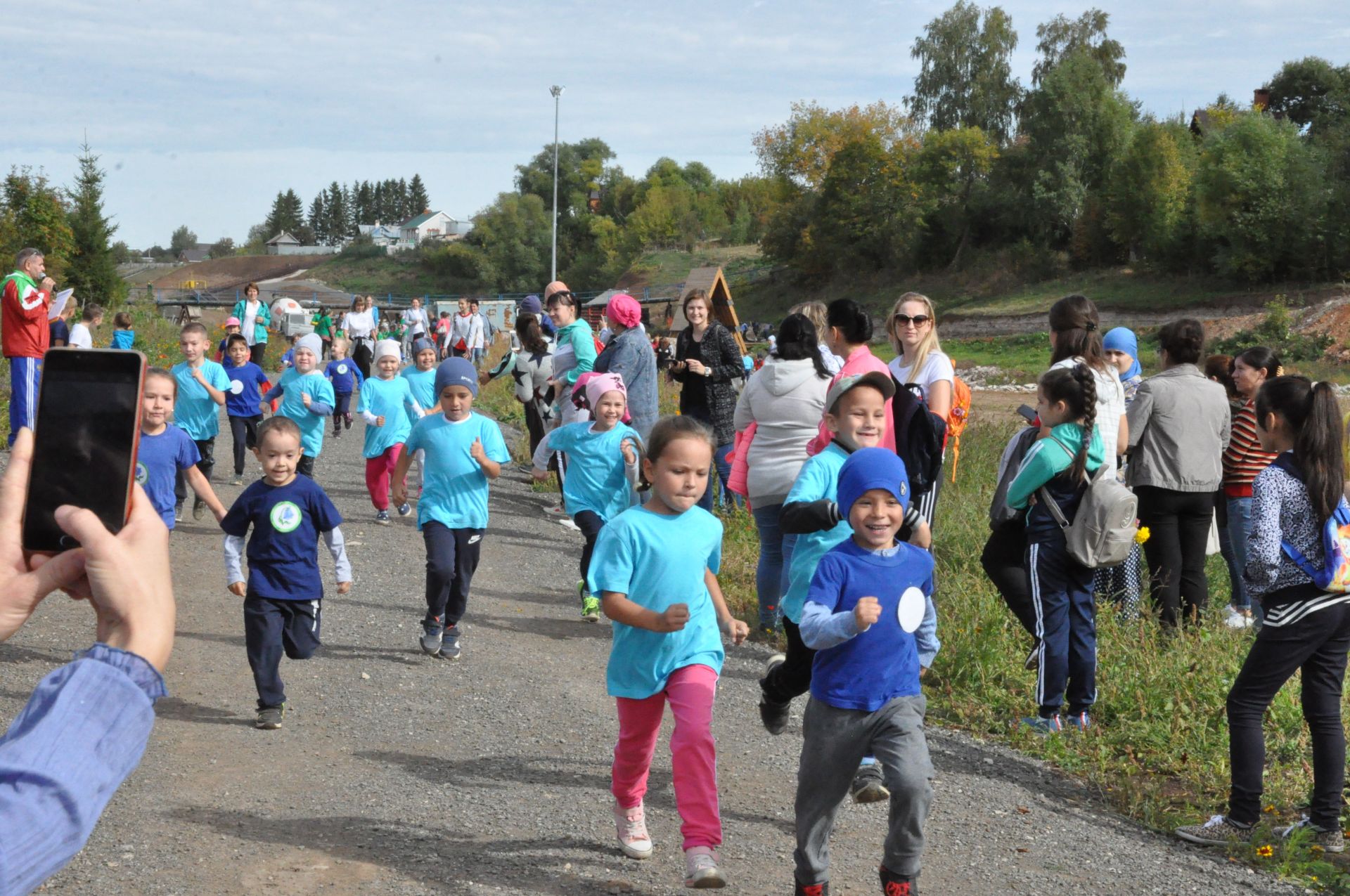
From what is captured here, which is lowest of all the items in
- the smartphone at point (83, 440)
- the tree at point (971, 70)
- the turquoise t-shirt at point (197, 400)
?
the turquoise t-shirt at point (197, 400)

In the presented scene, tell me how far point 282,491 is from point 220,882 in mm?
2435

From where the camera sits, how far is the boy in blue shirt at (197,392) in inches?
429

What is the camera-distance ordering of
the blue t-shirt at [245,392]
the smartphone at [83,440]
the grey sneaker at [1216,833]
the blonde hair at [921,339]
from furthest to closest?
the blue t-shirt at [245,392] → the blonde hair at [921,339] → the grey sneaker at [1216,833] → the smartphone at [83,440]

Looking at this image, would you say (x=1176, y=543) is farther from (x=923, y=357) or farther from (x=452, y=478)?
(x=452, y=478)

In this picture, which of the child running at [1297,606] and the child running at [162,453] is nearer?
the child running at [1297,606]

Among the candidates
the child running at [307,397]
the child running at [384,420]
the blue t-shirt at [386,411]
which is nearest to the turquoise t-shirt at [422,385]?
the child running at [384,420]

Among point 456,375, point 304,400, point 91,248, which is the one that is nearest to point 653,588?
point 456,375

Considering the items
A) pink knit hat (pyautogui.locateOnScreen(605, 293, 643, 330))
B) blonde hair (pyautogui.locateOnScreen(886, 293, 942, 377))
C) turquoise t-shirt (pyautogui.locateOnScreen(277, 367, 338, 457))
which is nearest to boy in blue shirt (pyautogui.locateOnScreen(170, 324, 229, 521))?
turquoise t-shirt (pyautogui.locateOnScreen(277, 367, 338, 457))

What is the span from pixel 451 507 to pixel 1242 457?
519cm

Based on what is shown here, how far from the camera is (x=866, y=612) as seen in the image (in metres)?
3.92

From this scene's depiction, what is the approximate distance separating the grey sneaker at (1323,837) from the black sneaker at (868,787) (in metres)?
1.68

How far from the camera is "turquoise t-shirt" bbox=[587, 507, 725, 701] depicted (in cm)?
457

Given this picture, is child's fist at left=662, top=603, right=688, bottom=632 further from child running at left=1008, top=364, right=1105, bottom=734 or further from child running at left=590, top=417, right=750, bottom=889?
child running at left=1008, top=364, right=1105, bottom=734

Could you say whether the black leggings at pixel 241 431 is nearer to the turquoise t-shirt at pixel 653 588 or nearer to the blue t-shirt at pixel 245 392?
the blue t-shirt at pixel 245 392
